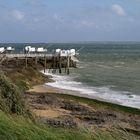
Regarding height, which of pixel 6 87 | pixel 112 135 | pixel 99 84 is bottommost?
pixel 99 84

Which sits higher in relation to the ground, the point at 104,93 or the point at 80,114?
the point at 80,114

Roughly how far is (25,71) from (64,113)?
82.1 feet

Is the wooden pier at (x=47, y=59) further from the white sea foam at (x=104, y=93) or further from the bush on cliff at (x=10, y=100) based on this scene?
the bush on cliff at (x=10, y=100)

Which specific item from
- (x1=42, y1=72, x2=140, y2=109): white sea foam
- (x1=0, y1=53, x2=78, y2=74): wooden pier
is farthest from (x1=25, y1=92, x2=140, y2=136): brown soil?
(x1=0, y1=53, x2=78, y2=74): wooden pier

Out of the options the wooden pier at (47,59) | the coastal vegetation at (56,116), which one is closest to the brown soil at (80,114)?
the coastal vegetation at (56,116)

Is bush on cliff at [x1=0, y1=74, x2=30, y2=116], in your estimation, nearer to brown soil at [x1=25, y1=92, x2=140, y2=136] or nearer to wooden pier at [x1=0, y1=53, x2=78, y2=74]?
brown soil at [x1=25, y1=92, x2=140, y2=136]

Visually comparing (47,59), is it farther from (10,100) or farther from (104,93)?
(10,100)

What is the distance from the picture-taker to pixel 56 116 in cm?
2398

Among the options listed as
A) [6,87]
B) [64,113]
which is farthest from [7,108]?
[64,113]

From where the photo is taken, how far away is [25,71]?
50.2 m

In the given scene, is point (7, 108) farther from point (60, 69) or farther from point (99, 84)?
point (60, 69)

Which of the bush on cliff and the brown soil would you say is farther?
the brown soil

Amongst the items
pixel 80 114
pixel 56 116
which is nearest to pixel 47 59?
pixel 80 114

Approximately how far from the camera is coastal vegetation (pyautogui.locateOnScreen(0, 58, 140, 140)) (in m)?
8.94
